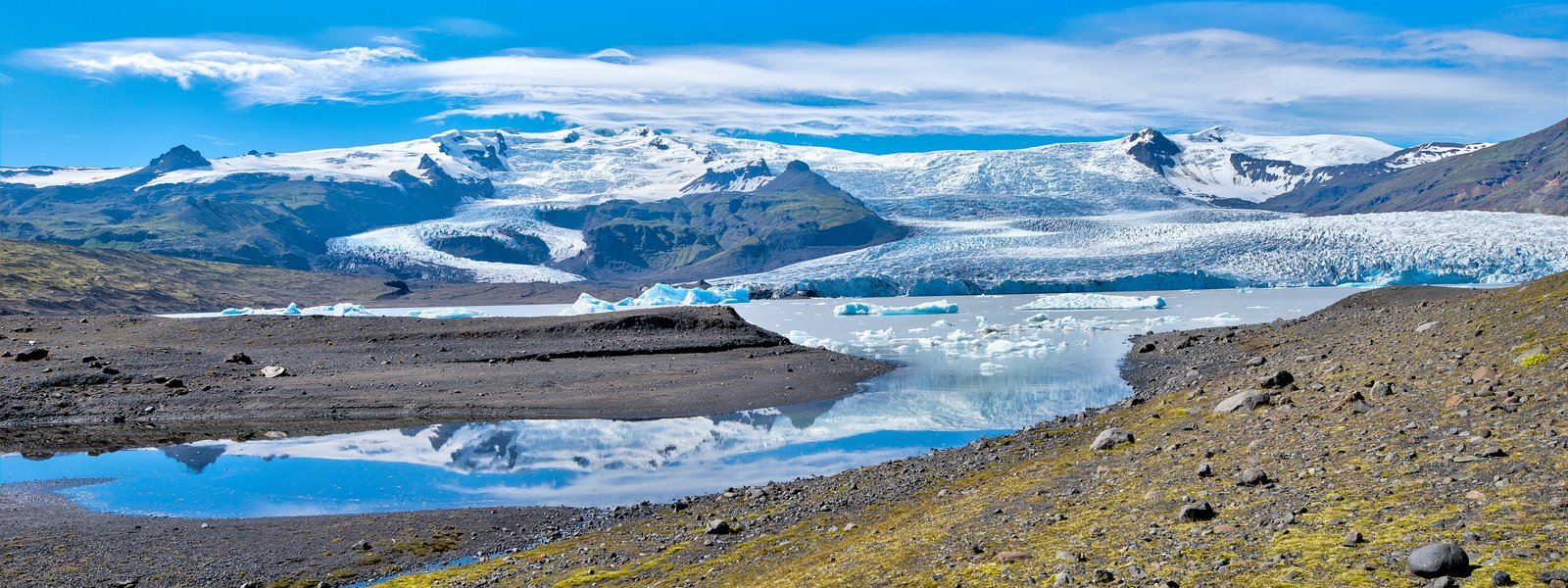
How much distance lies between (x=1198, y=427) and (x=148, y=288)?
451ft

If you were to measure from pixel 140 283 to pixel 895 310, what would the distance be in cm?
10033

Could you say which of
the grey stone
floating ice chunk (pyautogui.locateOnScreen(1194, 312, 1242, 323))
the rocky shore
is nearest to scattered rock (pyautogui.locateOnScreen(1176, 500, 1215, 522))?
the grey stone

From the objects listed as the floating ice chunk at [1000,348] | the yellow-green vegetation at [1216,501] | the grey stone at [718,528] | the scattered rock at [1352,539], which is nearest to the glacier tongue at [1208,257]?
the floating ice chunk at [1000,348]

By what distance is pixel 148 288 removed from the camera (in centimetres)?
12494

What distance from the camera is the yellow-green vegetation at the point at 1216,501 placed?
6.88m

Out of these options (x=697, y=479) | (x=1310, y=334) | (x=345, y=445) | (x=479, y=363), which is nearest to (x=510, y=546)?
(x=697, y=479)

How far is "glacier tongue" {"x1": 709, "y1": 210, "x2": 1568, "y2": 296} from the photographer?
71.3 metres

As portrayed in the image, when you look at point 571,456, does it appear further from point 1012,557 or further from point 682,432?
point 1012,557

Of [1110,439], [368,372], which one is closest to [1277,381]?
[1110,439]

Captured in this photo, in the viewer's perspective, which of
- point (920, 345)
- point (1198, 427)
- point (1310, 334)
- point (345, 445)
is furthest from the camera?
point (920, 345)

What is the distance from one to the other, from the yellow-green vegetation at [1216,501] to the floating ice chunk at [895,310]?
52.1 m

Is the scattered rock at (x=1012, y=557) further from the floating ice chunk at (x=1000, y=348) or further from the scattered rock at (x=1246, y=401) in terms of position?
the floating ice chunk at (x=1000, y=348)

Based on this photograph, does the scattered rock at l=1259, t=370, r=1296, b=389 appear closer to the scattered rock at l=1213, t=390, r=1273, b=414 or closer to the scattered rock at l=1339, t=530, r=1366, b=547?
the scattered rock at l=1213, t=390, r=1273, b=414

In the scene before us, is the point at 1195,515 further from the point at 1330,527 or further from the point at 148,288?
the point at 148,288
